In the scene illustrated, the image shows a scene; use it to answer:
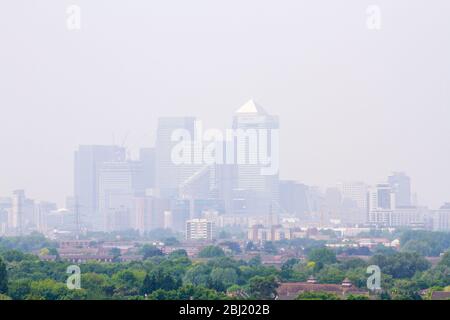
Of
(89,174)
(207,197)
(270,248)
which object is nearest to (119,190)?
(89,174)

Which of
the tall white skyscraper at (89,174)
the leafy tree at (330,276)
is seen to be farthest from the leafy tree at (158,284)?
the tall white skyscraper at (89,174)

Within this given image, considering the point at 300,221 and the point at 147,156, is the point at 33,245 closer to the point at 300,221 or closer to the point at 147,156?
the point at 300,221

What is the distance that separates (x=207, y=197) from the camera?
81688 millimetres

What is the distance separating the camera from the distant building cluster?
239 ft

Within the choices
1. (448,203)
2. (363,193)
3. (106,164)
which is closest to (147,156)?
(106,164)

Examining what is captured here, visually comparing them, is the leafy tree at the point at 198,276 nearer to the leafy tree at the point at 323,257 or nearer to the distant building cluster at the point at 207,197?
the leafy tree at the point at 323,257

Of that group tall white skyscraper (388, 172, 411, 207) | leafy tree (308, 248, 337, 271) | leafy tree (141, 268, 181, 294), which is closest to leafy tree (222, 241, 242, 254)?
leafy tree (308, 248, 337, 271)

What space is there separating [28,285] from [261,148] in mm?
59787

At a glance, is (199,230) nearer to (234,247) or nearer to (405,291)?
(234,247)

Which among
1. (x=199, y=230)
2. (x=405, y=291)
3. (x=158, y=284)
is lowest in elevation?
(x=405, y=291)

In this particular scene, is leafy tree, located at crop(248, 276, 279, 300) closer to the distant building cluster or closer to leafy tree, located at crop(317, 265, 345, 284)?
leafy tree, located at crop(317, 265, 345, 284)

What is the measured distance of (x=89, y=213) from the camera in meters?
76.6

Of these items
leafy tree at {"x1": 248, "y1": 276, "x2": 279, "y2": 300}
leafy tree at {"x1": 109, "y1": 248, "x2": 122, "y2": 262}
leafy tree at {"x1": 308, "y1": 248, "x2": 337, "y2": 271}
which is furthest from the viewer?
leafy tree at {"x1": 109, "y1": 248, "x2": 122, "y2": 262}

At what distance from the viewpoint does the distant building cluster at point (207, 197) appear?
7275cm
